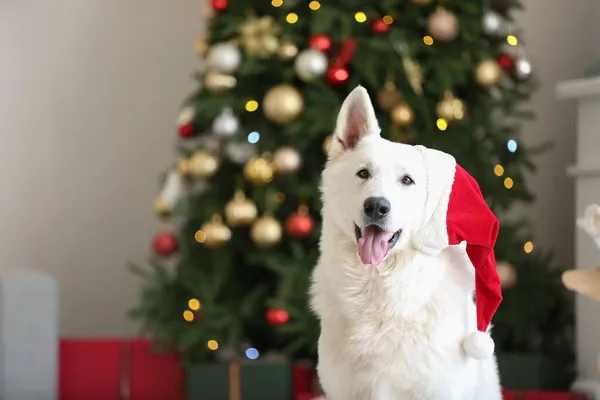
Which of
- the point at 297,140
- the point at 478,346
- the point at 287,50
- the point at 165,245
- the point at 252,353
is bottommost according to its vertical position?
the point at 252,353

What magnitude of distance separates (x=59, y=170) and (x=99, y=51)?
0.58 metres

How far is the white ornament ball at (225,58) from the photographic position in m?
2.77

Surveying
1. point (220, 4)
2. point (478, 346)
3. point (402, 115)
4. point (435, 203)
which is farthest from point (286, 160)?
point (478, 346)

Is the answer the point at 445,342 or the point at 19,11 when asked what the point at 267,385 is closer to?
the point at 445,342

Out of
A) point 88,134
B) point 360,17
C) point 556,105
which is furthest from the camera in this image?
point 88,134

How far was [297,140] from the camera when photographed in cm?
274

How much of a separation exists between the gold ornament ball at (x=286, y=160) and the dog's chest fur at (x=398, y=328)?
3.87 ft

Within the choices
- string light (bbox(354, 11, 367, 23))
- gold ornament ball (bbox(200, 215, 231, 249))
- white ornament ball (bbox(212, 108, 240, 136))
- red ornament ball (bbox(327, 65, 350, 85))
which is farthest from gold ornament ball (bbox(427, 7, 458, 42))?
gold ornament ball (bbox(200, 215, 231, 249))

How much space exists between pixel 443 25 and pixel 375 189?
1.45 m

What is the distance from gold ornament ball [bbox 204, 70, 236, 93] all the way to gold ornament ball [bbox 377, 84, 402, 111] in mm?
524

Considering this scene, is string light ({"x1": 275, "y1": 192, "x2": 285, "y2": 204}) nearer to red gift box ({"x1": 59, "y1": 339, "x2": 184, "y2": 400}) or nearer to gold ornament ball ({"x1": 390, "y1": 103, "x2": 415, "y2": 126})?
gold ornament ball ({"x1": 390, "y1": 103, "x2": 415, "y2": 126})

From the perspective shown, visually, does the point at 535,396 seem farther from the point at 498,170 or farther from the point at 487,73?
the point at 487,73

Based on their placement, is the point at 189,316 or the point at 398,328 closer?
the point at 398,328

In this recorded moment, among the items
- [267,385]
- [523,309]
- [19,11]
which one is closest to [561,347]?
[523,309]
